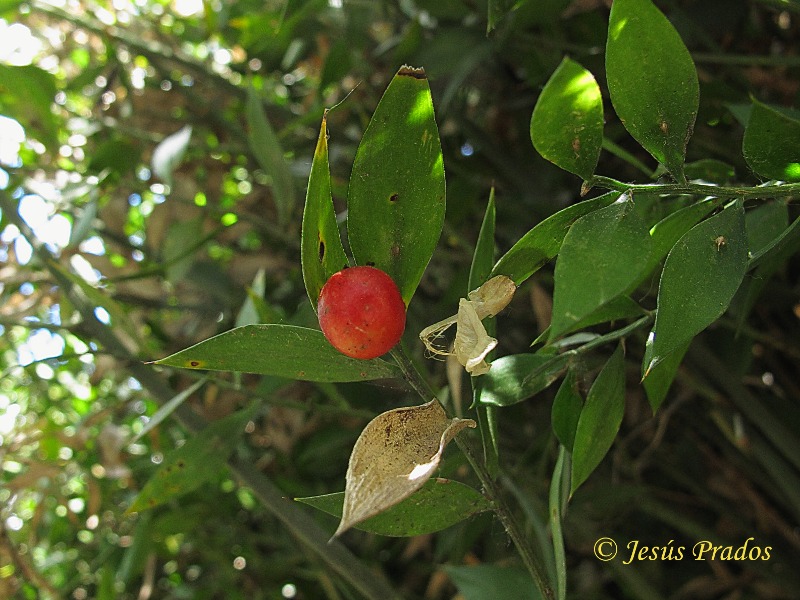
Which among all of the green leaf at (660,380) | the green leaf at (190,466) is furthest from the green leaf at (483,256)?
the green leaf at (190,466)

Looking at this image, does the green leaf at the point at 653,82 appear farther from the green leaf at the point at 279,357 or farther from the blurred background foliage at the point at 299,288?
the blurred background foliage at the point at 299,288

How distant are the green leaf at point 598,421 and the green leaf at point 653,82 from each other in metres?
0.11

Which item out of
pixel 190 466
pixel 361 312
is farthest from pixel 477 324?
pixel 190 466

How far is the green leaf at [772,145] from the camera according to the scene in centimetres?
31

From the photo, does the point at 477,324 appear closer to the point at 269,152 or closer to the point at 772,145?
the point at 772,145

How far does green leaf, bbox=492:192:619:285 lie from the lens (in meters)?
0.29

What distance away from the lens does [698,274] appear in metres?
0.28

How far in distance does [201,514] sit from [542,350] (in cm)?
55

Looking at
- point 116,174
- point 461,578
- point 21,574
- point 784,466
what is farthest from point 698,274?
point 21,574

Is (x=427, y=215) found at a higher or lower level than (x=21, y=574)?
higher

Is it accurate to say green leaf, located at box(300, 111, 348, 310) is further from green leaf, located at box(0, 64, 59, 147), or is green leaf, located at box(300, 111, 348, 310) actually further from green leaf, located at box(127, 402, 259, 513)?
green leaf, located at box(0, 64, 59, 147)

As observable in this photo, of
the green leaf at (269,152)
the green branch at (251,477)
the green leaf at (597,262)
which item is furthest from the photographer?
the green leaf at (269,152)

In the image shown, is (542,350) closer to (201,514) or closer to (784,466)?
(784,466)

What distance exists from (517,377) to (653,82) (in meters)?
0.13
